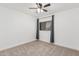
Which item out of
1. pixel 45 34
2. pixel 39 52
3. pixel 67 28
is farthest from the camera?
pixel 45 34

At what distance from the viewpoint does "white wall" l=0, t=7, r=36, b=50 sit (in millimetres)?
3562

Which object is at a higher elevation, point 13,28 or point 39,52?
point 13,28

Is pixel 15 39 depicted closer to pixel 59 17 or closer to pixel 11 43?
pixel 11 43

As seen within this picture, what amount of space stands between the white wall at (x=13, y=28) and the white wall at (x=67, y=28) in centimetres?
211

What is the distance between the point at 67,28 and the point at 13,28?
10.2ft

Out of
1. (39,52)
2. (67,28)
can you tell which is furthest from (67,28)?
(39,52)

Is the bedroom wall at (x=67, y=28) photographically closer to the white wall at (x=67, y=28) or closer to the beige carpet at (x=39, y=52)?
the white wall at (x=67, y=28)

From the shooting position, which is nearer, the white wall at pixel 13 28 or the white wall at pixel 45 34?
the white wall at pixel 13 28

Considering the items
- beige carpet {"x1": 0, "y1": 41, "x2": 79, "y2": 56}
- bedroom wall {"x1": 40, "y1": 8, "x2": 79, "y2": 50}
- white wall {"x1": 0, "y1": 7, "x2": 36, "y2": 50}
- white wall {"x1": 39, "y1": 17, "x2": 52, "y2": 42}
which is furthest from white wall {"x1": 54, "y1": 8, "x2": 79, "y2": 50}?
white wall {"x1": 0, "y1": 7, "x2": 36, "y2": 50}

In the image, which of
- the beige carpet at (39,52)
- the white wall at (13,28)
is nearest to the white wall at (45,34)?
the white wall at (13,28)

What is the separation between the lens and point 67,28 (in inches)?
159

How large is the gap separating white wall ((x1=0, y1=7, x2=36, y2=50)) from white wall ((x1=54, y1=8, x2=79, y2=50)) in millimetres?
2109

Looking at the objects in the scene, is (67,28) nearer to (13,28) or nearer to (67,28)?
(67,28)

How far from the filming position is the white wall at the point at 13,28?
3.56m
